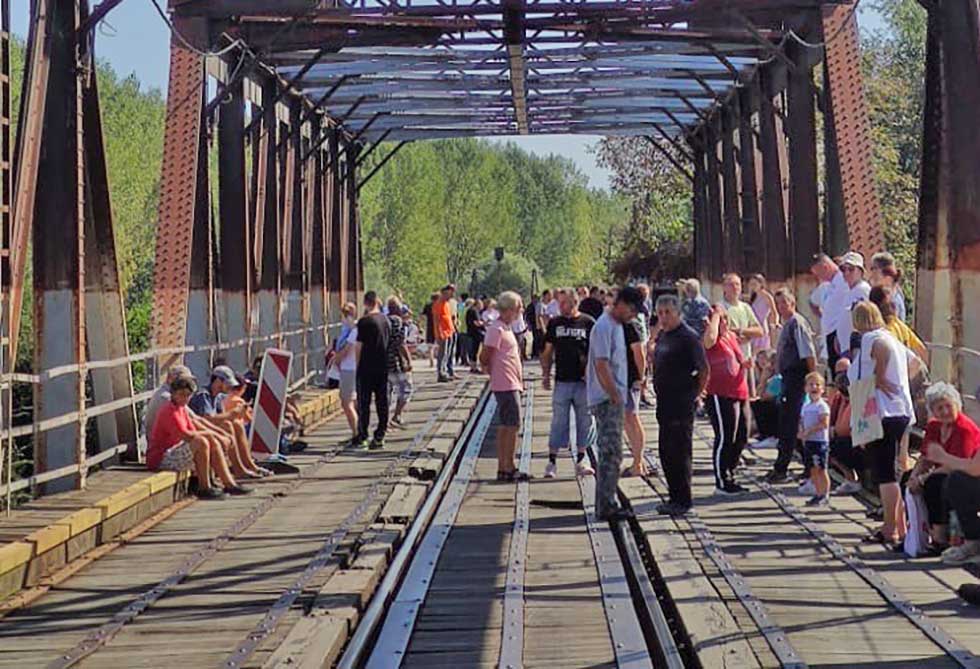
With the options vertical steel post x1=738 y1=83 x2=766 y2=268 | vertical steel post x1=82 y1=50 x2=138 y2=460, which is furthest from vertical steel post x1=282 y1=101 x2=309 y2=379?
A: vertical steel post x1=82 y1=50 x2=138 y2=460

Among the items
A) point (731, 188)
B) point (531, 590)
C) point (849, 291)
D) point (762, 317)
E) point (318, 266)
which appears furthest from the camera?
point (731, 188)

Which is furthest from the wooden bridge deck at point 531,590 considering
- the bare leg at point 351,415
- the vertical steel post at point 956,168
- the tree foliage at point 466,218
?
the tree foliage at point 466,218

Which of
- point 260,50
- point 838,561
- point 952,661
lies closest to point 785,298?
point 838,561

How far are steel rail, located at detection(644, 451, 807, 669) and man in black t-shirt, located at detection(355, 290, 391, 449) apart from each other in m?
6.30

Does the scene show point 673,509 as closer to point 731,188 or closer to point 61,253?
point 61,253

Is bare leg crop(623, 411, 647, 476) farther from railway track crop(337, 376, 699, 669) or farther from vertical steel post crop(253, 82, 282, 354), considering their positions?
vertical steel post crop(253, 82, 282, 354)

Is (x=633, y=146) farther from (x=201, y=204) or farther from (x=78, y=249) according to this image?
(x=78, y=249)

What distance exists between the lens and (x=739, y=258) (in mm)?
30547

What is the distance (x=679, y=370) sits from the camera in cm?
1272

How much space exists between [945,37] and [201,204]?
9.16 metres

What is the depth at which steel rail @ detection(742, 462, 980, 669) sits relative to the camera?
7.68 m

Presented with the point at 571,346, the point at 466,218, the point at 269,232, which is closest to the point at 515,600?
the point at 571,346

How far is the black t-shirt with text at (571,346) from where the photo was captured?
15430mm

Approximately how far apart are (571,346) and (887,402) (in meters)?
5.05
